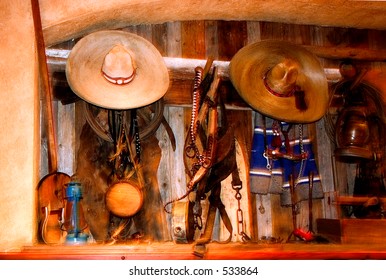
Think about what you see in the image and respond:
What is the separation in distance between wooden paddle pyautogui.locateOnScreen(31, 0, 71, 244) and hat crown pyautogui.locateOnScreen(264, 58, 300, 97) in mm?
1216

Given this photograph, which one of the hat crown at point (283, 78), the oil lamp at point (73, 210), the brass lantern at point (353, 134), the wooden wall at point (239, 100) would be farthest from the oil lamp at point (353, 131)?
the oil lamp at point (73, 210)

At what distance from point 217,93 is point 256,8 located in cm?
57

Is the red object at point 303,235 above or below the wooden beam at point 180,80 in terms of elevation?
below

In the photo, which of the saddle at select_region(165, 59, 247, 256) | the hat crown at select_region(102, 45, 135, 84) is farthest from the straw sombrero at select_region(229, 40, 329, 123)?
the hat crown at select_region(102, 45, 135, 84)

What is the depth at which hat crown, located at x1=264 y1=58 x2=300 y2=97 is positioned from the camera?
318 centimetres

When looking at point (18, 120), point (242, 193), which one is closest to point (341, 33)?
point (242, 193)

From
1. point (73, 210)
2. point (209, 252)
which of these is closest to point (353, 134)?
point (209, 252)

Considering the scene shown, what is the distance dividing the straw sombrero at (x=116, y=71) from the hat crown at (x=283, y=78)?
0.59 metres

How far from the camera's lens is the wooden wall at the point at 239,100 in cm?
329

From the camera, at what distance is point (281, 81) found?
10.5 feet

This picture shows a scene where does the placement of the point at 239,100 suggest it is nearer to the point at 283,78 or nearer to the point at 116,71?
the point at 283,78

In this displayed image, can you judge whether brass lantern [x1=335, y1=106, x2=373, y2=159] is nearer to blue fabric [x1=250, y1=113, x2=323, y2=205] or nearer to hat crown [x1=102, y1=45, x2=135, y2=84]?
blue fabric [x1=250, y1=113, x2=323, y2=205]

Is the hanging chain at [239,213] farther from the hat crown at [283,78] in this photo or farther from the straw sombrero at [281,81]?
the hat crown at [283,78]

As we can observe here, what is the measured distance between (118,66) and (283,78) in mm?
914
